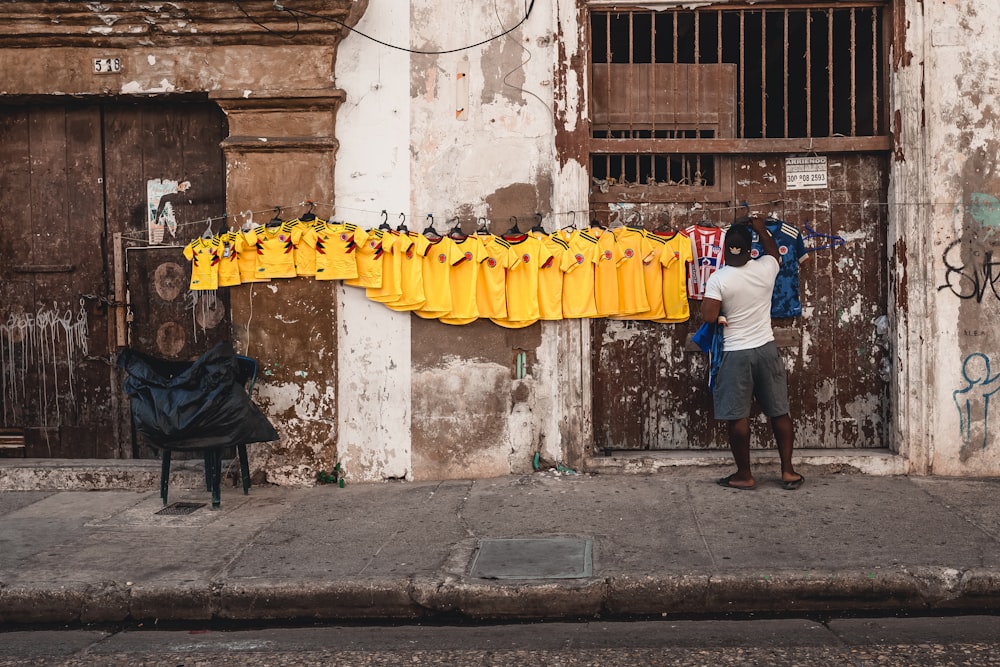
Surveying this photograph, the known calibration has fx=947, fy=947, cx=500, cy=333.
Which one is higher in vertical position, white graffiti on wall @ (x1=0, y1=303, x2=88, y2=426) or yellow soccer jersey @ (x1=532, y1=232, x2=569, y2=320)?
yellow soccer jersey @ (x1=532, y1=232, x2=569, y2=320)

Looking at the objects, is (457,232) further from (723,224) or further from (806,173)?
(806,173)

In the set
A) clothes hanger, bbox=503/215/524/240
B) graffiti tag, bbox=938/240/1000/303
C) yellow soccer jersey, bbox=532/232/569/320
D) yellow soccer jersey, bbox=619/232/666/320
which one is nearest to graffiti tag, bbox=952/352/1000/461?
graffiti tag, bbox=938/240/1000/303

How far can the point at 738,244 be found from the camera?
619 cm

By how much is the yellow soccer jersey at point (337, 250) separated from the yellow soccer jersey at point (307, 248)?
0.03 meters

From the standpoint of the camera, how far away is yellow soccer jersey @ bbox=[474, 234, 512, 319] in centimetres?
678

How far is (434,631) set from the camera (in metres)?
4.46

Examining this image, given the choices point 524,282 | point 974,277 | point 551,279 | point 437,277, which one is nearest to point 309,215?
point 437,277

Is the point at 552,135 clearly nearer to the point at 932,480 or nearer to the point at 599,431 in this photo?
the point at 599,431

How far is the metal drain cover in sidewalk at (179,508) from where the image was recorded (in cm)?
618

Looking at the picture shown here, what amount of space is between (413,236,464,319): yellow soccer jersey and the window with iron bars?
1260 millimetres

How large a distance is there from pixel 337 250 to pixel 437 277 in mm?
737

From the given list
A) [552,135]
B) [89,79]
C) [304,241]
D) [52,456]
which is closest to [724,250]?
[552,135]

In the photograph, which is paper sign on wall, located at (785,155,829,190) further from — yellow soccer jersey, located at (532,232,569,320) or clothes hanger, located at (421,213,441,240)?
clothes hanger, located at (421,213,441,240)

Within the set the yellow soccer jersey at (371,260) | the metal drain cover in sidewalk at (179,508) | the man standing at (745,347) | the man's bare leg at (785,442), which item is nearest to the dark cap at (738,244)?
the man standing at (745,347)
